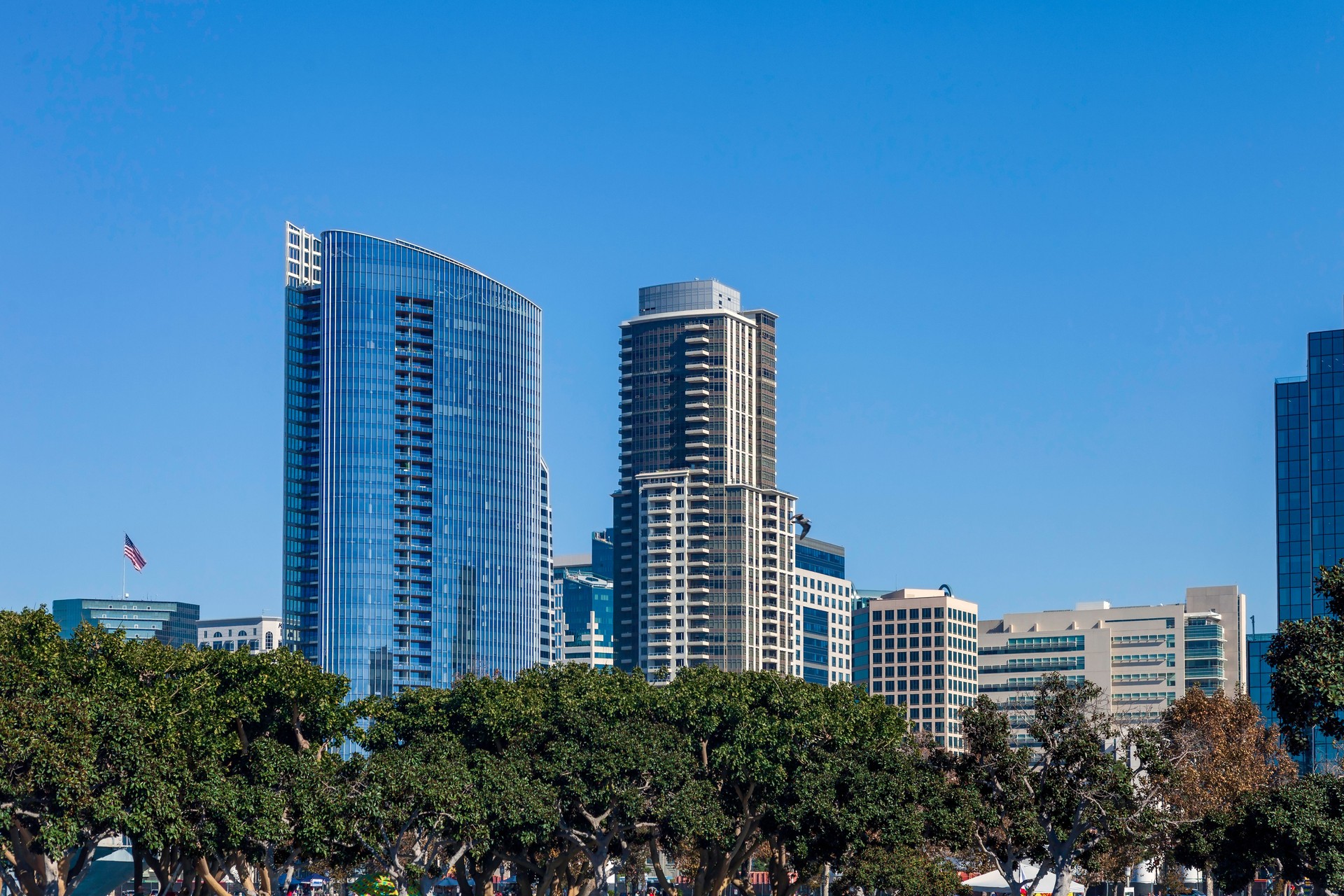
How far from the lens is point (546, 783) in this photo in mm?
72188

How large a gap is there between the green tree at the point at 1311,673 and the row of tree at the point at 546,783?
1804 centimetres

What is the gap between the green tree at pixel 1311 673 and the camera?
1812 inches

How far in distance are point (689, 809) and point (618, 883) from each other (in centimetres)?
7928

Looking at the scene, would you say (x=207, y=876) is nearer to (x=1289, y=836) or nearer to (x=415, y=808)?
(x=415, y=808)

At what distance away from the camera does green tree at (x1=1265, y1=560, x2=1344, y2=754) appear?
46.0 m

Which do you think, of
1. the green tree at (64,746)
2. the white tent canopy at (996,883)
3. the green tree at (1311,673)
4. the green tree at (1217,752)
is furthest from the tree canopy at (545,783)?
the green tree at (1311,673)

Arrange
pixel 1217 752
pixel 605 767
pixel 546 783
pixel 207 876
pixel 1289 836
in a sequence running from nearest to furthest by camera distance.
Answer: pixel 1289 836
pixel 207 876
pixel 605 767
pixel 546 783
pixel 1217 752

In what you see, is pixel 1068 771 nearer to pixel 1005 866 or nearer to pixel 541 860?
pixel 1005 866

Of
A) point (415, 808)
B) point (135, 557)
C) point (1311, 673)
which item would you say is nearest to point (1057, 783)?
point (415, 808)

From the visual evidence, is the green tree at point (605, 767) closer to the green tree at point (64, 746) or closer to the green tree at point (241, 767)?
the green tree at point (241, 767)

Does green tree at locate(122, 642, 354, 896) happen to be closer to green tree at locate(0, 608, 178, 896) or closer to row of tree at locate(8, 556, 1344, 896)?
row of tree at locate(8, 556, 1344, 896)

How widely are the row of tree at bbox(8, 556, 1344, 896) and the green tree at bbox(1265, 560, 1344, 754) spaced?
710 inches

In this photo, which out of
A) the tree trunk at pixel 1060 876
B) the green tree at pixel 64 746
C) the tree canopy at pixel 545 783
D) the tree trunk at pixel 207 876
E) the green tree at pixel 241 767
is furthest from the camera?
the tree trunk at pixel 1060 876

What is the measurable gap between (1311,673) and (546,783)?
114ft
